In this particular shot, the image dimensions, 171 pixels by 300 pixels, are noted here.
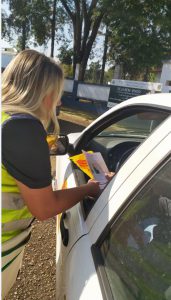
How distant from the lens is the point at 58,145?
259cm

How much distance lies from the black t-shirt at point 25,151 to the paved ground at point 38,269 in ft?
5.44

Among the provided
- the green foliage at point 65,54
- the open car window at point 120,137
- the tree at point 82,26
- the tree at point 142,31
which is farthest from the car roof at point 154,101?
the green foliage at point 65,54

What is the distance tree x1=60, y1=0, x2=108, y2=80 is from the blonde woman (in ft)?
57.6

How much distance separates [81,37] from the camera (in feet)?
66.7

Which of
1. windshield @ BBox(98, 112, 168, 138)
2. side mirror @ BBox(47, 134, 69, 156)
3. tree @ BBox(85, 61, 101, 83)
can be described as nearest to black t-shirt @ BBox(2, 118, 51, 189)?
windshield @ BBox(98, 112, 168, 138)

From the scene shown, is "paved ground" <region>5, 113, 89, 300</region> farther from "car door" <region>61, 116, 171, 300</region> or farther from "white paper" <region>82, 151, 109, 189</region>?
"car door" <region>61, 116, 171, 300</region>

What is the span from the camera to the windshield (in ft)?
6.90

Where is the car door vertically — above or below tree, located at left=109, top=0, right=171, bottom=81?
below

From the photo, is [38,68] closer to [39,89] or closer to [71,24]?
[39,89]

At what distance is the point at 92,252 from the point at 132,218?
21 centimetres

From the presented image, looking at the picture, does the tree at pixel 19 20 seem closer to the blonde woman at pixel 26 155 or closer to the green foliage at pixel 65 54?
the green foliage at pixel 65 54

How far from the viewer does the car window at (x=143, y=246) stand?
1.12m

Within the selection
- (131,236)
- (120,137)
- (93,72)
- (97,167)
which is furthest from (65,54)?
(131,236)

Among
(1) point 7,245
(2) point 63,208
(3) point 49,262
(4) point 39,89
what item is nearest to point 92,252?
(2) point 63,208
